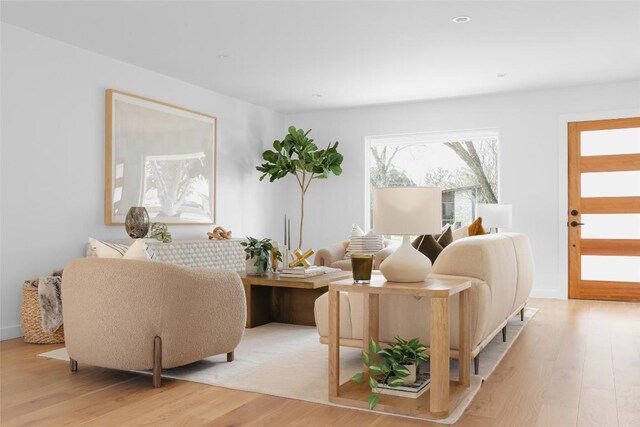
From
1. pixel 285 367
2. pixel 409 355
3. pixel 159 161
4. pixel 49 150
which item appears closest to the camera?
pixel 409 355

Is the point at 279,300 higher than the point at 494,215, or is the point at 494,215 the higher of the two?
the point at 494,215

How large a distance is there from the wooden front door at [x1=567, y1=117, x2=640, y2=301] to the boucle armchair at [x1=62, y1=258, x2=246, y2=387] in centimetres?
485

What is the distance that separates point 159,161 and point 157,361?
130 inches

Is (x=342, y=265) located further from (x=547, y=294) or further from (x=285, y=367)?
(x=285, y=367)

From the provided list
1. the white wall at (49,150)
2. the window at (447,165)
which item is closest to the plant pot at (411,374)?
the white wall at (49,150)

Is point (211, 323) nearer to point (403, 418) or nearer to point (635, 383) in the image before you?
point (403, 418)

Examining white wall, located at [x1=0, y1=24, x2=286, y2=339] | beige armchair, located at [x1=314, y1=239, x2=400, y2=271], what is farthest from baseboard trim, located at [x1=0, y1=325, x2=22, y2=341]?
beige armchair, located at [x1=314, y1=239, x2=400, y2=271]

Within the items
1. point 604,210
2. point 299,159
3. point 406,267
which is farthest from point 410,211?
point 299,159

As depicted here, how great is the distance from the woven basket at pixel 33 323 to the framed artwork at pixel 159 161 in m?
1.14

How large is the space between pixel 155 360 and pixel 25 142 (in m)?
2.55

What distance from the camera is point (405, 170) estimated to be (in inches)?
306

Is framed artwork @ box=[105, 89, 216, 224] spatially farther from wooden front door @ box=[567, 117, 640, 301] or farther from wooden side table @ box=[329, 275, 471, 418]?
wooden front door @ box=[567, 117, 640, 301]

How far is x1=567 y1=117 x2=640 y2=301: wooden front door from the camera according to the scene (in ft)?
20.3

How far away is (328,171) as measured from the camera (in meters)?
7.37
